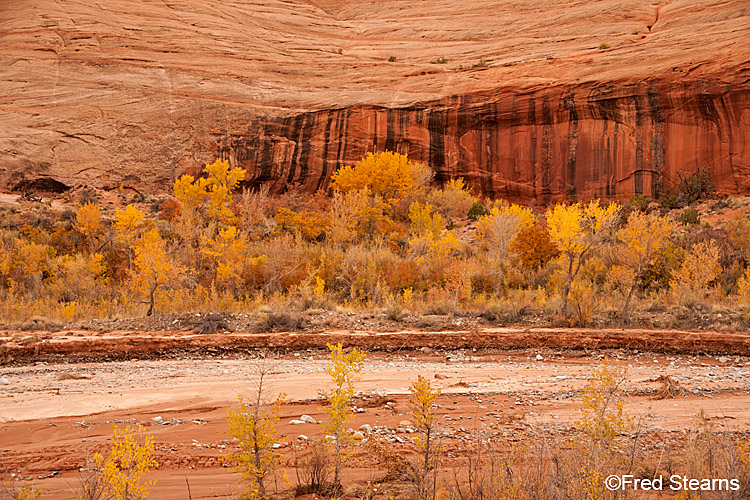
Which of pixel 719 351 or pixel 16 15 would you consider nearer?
pixel 719 351

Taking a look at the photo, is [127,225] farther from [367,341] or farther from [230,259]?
[367,341]

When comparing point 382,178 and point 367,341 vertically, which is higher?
point 382,178

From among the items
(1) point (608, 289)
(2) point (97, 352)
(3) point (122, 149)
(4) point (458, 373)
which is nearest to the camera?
(4) point (458, 373)

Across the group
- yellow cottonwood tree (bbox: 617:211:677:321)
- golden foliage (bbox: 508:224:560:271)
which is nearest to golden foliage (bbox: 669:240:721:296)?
yellow cottonwood tree (bbox: 617:211:677:321)

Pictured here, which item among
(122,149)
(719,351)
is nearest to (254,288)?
(719,351)

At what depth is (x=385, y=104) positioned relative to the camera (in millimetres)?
27750

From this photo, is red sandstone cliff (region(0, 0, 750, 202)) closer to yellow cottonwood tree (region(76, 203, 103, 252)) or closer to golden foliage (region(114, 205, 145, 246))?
yellow cottonwood tree (region(76, 203, 103, 252))

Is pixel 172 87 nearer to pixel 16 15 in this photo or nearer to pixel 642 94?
pixel 16 15

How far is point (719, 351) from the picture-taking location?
9531 mm

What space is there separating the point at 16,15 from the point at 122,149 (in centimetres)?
1537

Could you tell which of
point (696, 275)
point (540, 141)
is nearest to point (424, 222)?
point (540, 141)
